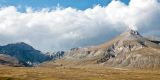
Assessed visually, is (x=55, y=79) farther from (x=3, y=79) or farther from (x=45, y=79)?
(x=3, y=79)

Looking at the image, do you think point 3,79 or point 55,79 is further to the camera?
point 55,79

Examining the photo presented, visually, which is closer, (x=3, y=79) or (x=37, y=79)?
(x=3, y=79)

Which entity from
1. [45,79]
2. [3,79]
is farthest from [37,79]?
[3,79]

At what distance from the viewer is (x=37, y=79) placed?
188 m

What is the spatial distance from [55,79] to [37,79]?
35.3 feet

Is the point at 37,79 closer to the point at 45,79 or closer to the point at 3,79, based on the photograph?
the point at 45,79

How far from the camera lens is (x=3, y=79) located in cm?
16050

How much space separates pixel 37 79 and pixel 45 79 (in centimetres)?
496

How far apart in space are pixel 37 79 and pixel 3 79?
31085 mm

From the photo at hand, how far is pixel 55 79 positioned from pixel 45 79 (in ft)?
19.1

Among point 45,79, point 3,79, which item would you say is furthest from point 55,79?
point 3,79

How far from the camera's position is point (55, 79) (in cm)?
18638

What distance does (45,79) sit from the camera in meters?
187

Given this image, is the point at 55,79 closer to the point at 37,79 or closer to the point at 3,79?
the point at 37,79
